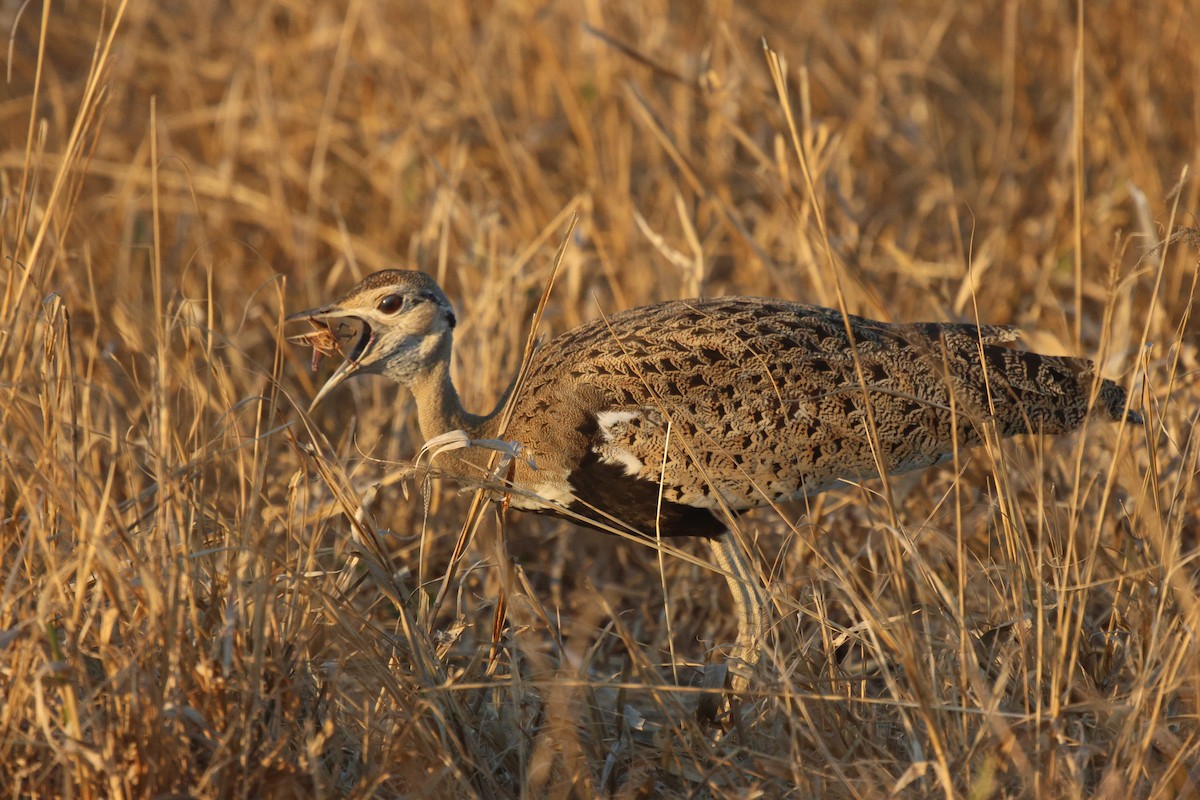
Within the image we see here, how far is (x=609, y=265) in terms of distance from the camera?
4340mm

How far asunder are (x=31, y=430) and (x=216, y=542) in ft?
1.51

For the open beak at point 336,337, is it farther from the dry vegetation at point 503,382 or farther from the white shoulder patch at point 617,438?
the white shoulder patch at point 617,438

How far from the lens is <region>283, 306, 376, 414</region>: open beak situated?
330 cm

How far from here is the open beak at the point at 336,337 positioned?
10.8ft

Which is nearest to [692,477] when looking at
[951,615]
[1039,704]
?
[951,615]

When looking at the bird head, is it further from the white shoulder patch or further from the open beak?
the white shoulder patch

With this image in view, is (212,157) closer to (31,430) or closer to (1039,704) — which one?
(31,430)

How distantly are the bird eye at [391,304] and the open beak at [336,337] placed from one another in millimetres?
65

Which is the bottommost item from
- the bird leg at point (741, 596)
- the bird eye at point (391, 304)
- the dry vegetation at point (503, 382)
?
the bird leg at point (741, 596)

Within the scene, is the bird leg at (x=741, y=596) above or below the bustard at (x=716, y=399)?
below

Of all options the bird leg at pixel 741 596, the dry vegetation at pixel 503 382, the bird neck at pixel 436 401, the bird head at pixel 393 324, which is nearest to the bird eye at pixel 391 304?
the bird head at pixel 393 324

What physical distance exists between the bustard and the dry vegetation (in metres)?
0.19

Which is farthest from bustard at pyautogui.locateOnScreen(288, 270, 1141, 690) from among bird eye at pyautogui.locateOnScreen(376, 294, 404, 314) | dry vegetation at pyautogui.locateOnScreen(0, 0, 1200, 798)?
dry vegetation at pyautogui.locateOnScreen(0, 0, 1200, 798)

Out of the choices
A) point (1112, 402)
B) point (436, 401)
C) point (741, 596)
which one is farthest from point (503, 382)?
point (1112, 402)
